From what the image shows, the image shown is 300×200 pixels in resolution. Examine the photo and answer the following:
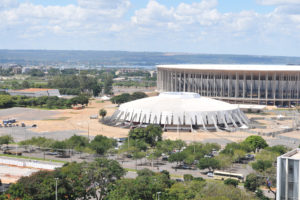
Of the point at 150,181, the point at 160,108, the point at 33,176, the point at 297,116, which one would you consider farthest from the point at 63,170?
the point at 297,116

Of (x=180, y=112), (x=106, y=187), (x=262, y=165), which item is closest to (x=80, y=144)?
(x=106, y=187)

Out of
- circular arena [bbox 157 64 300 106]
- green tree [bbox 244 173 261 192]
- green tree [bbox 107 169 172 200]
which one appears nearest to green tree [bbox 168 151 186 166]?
green tree [bbox 244 173 261 192]

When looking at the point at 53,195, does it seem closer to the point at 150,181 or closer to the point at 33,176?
the point at 33,176

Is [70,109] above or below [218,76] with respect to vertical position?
below

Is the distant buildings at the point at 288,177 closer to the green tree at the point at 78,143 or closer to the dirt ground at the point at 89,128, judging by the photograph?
the green tree at the point at 78,143

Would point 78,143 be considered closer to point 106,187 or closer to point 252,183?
point 106,187
